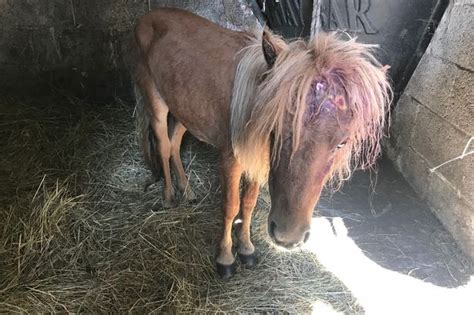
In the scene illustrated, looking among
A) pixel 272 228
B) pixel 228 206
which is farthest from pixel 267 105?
pixel 228 206

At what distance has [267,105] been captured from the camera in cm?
154

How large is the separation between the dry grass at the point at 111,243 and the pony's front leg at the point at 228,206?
0.08m

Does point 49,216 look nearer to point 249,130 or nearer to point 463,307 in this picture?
point 249,130

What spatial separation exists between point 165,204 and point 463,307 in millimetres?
2045

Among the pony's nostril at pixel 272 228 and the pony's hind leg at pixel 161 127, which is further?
the pony's hind leg at pixel 161 127

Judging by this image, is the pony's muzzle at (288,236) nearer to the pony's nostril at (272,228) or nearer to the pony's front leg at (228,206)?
the pony's nostril at (272,228)

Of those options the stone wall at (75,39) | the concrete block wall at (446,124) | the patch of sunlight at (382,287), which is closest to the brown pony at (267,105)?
the patch of sunlight at (382,287)

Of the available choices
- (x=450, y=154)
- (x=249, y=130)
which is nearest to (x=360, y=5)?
(x=450, y=154)

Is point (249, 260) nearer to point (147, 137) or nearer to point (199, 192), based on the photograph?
point (199, 192)

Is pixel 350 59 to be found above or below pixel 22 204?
above

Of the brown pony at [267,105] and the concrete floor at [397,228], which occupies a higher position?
the brown pony at [267,105]

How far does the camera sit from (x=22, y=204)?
105 inches

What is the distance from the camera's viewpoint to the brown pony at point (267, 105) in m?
1.47

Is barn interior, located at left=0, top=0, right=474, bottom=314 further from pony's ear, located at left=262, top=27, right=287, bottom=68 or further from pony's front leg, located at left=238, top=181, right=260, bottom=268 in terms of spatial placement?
pony's ear, located at left=262, top=27, right=287, bottom=68
